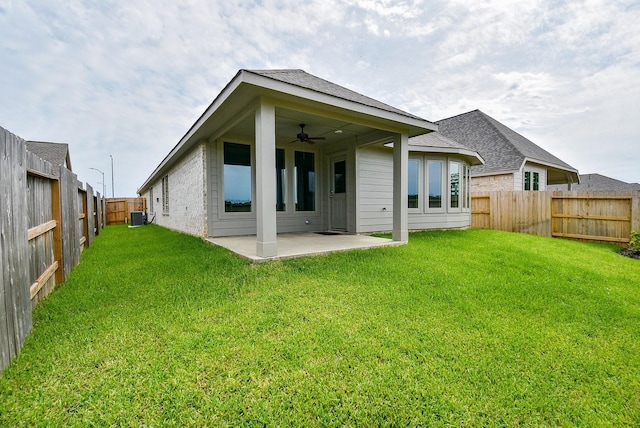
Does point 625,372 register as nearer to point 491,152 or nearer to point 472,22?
point 472,22

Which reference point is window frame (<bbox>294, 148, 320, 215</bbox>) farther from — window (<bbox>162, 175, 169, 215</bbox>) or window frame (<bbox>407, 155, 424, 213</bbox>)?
window (<bbox>162, 175, 169, 215</bbox>)

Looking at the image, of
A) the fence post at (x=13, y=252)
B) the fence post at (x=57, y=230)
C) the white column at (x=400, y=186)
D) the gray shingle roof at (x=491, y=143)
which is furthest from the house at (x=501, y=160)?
Result: the fence post at (x=13, y=252)

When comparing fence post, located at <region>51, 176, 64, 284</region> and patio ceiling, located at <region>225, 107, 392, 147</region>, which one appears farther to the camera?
patio ceiling, located at <region>225, 107, 392, 147</region>

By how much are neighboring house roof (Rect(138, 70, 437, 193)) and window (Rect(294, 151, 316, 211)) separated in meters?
0.86

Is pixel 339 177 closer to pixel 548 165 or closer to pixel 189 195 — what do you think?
pixel 189 195

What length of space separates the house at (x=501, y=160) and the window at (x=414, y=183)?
20.8 feet

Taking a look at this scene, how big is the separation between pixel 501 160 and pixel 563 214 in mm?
5225

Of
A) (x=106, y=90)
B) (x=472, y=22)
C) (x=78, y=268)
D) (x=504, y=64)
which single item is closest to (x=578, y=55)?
(x=504, y=64)

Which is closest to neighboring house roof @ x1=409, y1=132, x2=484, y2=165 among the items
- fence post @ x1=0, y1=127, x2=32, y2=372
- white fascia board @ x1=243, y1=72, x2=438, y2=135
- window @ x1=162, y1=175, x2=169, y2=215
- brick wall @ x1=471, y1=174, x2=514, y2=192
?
white fascia board @ x1=243, y1=72, x2=438, y2=135

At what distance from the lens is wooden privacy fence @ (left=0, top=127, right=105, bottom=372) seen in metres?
1.90

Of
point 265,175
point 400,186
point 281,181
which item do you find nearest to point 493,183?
point 400,186

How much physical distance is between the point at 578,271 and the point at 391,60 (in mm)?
9673

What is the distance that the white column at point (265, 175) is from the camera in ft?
Answer: 13.9

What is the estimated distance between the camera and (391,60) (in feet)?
35.8
